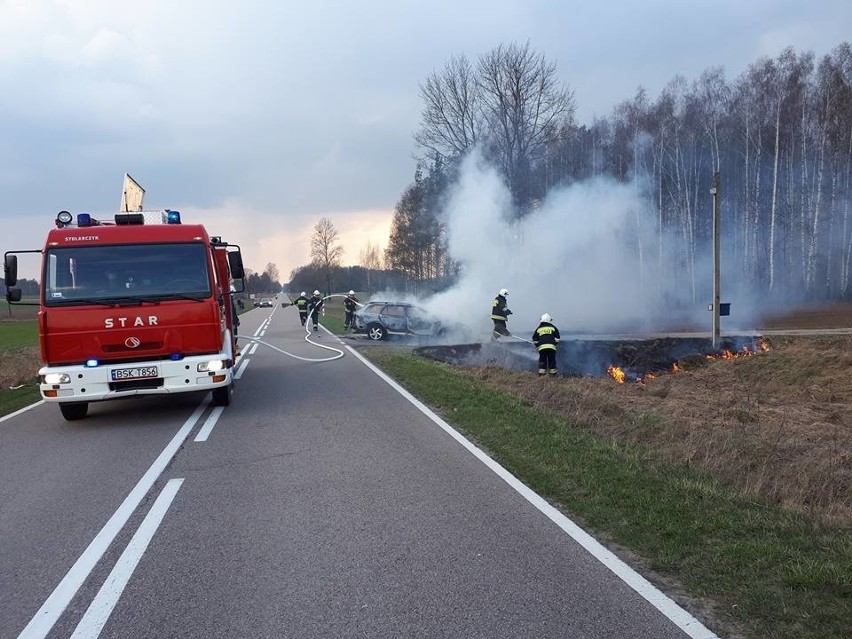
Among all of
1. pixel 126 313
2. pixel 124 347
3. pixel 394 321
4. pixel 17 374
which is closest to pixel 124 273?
pixel 126 313

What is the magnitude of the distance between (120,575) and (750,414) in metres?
9.72

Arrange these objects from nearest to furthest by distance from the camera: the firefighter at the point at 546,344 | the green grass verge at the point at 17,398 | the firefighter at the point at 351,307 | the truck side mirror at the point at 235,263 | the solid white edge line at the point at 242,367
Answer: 1. the truck side mirror at the point at 235,263
2. the green grass verge at the point at 17,398
3. the solid white edge line at the point at 242,367
4. the firefighter at the point at 546,344
5. the firefighter at the point at 351,307

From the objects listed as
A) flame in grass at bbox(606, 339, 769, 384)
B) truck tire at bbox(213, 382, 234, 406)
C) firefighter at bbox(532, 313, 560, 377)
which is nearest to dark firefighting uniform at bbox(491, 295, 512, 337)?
flame in grass at bbox(606, 339, 769, 384)

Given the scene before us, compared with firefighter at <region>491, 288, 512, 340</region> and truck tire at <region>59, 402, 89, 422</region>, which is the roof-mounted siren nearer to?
truck tire at <region>59, 402, 89, 422</region>

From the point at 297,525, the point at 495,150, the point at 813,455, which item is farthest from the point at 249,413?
the point at 495,150

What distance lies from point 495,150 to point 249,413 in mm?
27772

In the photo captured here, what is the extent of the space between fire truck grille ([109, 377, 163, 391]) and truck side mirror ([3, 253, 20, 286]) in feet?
6.47

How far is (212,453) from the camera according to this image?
7.39 metres

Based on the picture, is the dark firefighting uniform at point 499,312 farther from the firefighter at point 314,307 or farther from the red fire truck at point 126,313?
the red fire truck at point 126,313

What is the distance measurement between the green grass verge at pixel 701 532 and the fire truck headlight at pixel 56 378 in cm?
535

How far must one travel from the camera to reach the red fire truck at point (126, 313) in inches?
340

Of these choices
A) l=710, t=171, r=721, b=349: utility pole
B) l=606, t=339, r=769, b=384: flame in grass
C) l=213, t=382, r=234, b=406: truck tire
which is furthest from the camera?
l=710, t=171, r=721, b=349: utility pole

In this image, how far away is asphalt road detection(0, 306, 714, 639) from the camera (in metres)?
3.48

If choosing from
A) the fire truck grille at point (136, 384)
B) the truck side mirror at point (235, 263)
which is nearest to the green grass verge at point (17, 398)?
the fire truck grille at point (136, 384)
